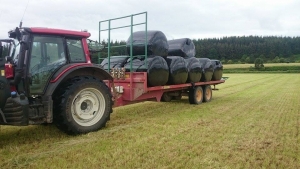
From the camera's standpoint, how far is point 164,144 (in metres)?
4.82

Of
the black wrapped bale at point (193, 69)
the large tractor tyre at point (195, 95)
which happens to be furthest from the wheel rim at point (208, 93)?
the black wrapped bale at point (193, 69)

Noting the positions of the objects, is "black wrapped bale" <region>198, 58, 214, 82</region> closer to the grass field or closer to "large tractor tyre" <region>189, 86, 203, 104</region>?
"large tractor tyre" <region>189, 86, 203, 104</region>

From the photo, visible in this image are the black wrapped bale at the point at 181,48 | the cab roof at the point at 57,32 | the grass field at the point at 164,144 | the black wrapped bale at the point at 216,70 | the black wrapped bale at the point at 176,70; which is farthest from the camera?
the black wrapped bale at the point at 216,70

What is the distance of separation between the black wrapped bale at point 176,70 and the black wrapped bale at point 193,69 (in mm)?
530

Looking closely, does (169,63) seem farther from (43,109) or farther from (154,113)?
(43,109)

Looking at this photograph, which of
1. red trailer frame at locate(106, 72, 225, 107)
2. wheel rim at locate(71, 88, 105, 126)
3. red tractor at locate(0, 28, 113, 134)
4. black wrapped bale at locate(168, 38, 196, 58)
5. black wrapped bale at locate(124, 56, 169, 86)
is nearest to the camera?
red tractor at locate(0, 28, 113, 134)

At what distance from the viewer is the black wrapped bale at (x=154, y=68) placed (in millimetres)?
7750

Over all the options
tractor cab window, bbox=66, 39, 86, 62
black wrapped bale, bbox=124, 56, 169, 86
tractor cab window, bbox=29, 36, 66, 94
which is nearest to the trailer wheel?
black wrapped bale, bbox=124, 56, 169, 86

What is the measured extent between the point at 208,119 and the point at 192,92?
10.1 ft

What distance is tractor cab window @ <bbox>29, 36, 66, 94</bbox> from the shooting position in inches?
197

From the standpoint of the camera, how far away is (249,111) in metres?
8.62

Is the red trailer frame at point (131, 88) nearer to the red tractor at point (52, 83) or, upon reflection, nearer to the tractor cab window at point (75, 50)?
the red tractor at point (52, 83)

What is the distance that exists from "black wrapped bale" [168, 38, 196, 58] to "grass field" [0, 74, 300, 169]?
3525 mm

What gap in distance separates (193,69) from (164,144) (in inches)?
214
